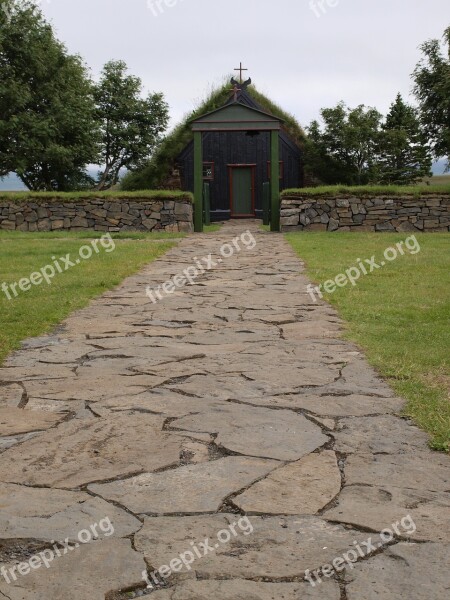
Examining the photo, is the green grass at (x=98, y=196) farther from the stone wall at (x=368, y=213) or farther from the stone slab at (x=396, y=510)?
the stone slab at (x=396, y=510)

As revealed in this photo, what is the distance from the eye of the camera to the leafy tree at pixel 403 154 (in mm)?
33531

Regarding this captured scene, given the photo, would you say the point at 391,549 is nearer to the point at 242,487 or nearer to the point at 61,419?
the point at 242,487

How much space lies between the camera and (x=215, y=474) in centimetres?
333

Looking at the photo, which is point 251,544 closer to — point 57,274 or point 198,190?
point 57,274

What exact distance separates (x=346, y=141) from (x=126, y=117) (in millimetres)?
14560

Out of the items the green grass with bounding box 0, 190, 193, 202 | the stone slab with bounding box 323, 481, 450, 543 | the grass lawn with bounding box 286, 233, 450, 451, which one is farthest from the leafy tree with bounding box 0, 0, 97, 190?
the stone slab with bounding box 323, 481, 450, 543

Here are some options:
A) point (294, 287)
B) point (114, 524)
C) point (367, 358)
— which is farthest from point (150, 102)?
point (114, 524)

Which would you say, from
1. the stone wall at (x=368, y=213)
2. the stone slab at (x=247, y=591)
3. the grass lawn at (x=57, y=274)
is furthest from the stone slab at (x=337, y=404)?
the stone wall at (x=368, y=213)

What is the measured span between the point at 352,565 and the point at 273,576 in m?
0.28

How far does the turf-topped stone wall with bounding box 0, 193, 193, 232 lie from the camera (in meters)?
20.7

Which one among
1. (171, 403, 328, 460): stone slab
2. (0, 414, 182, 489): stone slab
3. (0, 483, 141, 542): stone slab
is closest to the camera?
(0, 483, 141, 542): stone slab

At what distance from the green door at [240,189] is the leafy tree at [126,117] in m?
11.7

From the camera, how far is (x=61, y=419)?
417cm

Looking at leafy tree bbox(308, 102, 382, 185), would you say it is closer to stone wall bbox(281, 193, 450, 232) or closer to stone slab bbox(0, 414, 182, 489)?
stone wall bbox(281, 193, 450, 232)
